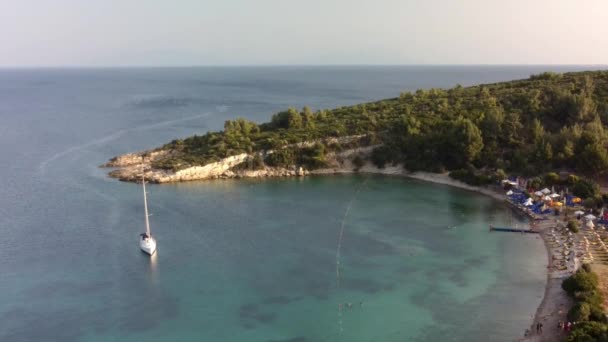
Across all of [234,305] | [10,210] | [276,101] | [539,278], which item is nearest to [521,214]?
[539,278]

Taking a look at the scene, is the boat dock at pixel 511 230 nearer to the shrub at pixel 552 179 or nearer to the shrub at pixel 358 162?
the shrub at pixel 552 179

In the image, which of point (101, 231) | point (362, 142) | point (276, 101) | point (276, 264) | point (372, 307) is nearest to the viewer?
point (372, 307)

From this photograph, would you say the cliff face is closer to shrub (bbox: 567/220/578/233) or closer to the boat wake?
the boat wake

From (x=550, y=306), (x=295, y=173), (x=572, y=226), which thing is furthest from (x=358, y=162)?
(x=550, y=306)

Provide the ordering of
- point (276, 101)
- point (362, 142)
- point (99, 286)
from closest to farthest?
1. point (99, 286)
2. point (362, 142)
3. point (276, 101)

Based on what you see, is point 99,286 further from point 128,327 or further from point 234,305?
point 234,305

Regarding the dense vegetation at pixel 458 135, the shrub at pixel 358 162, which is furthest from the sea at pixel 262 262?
the dense vegetation at pixel 458 135

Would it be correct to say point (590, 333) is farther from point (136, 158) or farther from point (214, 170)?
point (136, 158)
